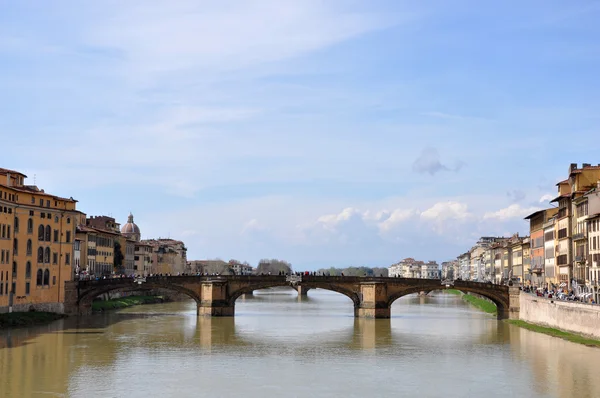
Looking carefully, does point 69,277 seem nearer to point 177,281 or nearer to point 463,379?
point 177,281

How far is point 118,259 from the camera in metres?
114

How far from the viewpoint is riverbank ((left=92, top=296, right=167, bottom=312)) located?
82419 millimetres

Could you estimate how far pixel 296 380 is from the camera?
38.5 meters

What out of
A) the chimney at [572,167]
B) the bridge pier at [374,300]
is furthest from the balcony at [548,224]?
the bridge pier at [374,300]

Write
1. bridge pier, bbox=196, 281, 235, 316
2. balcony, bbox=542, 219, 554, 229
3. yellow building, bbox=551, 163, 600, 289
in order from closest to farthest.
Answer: yellow building, bbox=551, 163, 600, 289
bridge pier, bbox=196, 281, 235, 316
balcony, bbox=542, 219, 554, 229

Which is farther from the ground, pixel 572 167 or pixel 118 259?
pixel 572 167

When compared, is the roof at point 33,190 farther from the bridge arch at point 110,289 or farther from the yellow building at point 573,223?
the yellow building at point 573,223

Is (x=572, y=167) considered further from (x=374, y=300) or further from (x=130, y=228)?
(x=130, y=228)

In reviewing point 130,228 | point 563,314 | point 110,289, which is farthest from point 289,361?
point 130,228

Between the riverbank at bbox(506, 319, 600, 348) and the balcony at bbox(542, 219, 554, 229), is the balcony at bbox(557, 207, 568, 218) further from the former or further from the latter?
the riverbank at bbox(506, 319, 600, 348)

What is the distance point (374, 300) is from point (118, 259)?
169 ft

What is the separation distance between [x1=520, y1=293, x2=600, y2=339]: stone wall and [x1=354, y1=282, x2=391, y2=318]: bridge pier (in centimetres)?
1195

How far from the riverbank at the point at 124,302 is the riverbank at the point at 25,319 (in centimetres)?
1308

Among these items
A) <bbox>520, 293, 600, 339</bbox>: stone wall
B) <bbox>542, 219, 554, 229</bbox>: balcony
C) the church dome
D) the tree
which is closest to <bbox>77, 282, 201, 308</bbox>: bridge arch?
<bbox>520, 293, 600, 339</bbox>: stone wall
